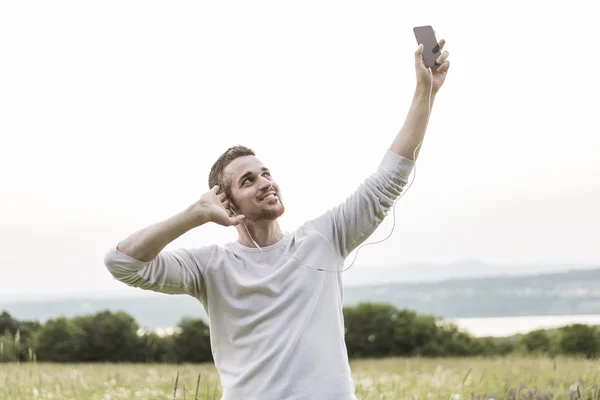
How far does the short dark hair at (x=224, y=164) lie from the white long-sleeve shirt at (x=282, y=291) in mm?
287

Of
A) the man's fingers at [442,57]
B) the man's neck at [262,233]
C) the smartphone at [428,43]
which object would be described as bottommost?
the man's neck at [262,233]

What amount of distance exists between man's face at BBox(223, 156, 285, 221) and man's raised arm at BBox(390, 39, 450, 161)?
559 mm

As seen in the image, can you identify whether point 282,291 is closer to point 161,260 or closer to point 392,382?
point 161,260

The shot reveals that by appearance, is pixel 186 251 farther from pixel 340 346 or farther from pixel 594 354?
pixel 594 354

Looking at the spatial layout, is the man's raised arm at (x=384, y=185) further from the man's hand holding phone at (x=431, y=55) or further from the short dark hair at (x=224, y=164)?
the short dark hair at (x=224, y=164)

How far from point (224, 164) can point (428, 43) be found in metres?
1.08

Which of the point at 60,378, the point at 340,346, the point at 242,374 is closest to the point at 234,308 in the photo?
the point at 242,374

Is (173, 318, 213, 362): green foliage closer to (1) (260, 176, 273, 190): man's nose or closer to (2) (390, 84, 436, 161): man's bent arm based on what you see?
(1) (260, 176, 273, 190): man's nose

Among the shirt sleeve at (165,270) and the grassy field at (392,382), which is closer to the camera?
the shirt sleeve at (165,270)

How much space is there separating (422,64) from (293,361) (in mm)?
1415

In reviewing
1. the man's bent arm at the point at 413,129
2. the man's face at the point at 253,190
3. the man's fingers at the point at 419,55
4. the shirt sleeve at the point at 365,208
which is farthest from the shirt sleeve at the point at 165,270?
the man's fingers at the point at 419,55

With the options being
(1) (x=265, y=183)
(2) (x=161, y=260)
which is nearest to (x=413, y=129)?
(1) (x=265, y=183)

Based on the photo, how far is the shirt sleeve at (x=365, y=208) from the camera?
3.02 meters

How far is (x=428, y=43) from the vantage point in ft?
10.4
